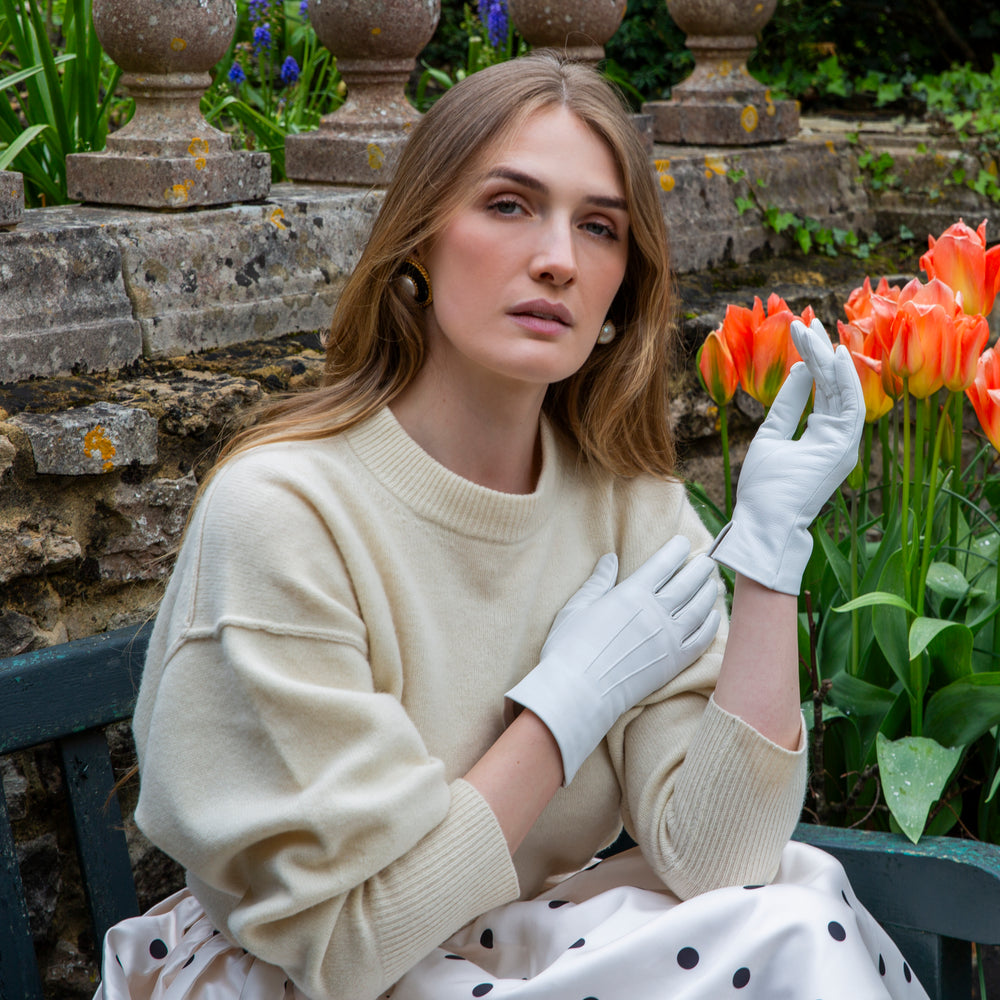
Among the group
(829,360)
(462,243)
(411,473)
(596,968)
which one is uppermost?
(462,243)

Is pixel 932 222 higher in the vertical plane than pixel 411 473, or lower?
lower

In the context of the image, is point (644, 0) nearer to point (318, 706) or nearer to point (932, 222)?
point (932, 222)

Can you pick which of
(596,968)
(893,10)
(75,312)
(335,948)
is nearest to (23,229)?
(75,312)

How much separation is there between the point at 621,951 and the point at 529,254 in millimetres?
800

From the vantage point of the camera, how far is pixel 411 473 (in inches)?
59.0

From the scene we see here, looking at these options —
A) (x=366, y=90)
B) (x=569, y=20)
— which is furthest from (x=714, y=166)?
(x=366, y=90)

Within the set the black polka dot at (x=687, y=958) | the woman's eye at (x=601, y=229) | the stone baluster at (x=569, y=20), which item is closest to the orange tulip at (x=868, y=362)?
the woman's eye at (x=601, y=229)

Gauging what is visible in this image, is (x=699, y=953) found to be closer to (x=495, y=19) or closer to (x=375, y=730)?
(x=375, y=730)

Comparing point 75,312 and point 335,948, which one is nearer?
point 335,948

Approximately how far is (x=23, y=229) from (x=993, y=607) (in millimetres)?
1563

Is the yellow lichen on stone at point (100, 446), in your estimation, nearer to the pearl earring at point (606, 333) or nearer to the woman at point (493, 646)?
the woman at point (493, 646)

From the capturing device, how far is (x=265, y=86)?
11.1ft

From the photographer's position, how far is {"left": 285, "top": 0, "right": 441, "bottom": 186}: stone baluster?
7.54ft

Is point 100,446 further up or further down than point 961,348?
further down
